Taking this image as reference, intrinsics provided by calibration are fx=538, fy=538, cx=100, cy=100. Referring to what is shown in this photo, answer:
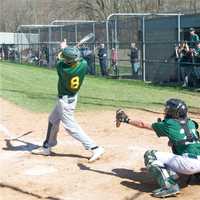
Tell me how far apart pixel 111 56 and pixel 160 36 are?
3.28 m

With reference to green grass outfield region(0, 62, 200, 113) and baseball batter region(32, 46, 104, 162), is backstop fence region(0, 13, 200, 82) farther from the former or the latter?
baseball batter region(32, 46, 104, 162)

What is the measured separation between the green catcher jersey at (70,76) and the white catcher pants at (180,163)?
1865 millimetres

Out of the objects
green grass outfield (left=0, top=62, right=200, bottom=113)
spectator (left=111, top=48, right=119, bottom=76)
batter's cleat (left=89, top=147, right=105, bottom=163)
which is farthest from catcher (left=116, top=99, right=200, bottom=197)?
spectator (left=111, top=48, right=119, bottom=76)

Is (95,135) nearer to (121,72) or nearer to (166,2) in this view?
(121,72)

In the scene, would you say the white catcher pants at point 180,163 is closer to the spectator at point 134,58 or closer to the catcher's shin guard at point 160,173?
the catcher's shin guard at point 160,173

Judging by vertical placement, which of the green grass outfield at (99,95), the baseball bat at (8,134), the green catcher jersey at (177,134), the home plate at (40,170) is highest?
the green catcher jersey at (177,134)

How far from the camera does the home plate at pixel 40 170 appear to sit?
6973mm

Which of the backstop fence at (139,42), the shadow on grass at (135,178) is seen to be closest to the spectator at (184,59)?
the backstop fence at (139,42)

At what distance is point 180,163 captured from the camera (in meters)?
5.94

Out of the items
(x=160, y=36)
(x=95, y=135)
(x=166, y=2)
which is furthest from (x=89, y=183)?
(x=166, y=2)

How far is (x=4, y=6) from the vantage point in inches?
2734

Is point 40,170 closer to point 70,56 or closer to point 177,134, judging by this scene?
point 70,56

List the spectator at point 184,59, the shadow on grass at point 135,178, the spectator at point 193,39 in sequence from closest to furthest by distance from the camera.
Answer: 1. the shadow on grass at point 135,178
2. the spectator at point 193,39
3. the spectator at point 184,59

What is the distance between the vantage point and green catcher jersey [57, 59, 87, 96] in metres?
7.39
